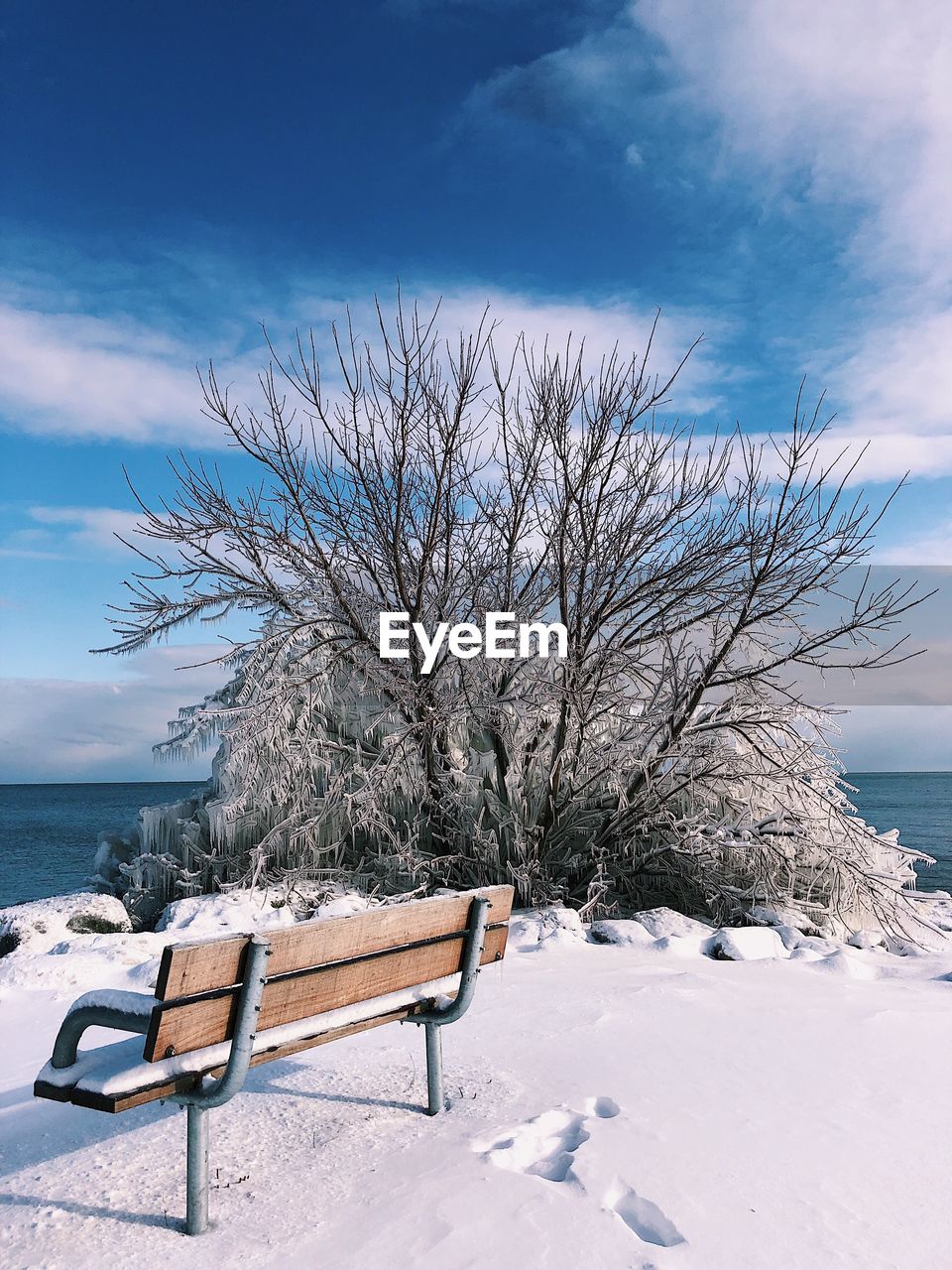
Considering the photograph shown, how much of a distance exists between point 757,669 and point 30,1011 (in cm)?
646

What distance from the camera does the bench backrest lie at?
276 cm

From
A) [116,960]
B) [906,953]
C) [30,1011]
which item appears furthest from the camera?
[906,953]

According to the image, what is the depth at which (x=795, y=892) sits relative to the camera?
940 cm

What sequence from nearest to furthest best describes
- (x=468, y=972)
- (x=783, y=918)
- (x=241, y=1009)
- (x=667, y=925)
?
(x=241, y=1009) < (x=468, y=972) < (x=667, y=925) < (x=783, y=918)

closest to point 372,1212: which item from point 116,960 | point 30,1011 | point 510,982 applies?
point 510,982

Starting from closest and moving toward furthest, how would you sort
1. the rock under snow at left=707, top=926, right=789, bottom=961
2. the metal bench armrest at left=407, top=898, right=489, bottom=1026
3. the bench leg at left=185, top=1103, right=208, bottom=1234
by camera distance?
the bench leg at left=185, top=1103, right=208, bottom=1234, the metal bench armrest at left=407, top=898, right=489, bottom=1026, the rock under snow at left=707, top=926, right=789, bottom=961

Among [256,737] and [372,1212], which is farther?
[256,737]

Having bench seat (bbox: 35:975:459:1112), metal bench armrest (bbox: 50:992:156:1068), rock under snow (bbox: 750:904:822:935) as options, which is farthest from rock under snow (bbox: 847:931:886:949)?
metal bench armrest (bbox: 50:992:156:1068)

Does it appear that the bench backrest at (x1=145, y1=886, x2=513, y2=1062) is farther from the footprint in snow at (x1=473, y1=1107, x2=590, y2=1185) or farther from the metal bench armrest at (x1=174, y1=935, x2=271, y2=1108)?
the footprint in snow at (x1=473, y1=1107, x2=590, y2=1185)

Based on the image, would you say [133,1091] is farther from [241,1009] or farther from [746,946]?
[746,946]

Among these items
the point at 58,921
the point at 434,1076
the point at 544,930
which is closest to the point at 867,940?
the point at 544,930

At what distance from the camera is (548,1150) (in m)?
3.33

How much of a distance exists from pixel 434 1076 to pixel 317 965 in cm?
88

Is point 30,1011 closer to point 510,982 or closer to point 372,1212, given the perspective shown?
point 510,982
